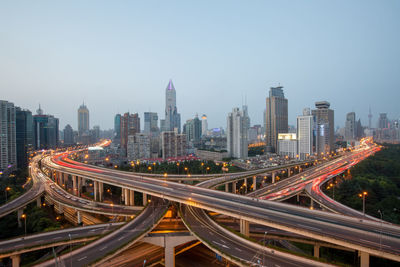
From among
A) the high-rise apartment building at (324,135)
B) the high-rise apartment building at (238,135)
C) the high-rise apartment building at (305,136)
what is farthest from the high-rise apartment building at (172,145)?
the high-rise apartment building at (324,135)

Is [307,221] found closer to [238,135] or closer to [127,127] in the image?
[238,135]

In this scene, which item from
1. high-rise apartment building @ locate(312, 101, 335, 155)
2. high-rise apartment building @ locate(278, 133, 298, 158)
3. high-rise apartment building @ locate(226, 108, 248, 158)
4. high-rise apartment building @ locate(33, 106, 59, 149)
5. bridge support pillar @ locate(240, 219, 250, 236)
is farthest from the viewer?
high-rise apartment building @ locate(33, 106, 59, 149)

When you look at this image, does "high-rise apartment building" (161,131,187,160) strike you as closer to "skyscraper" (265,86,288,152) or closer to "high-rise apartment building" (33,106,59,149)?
"skyscraper" (265,86,288,152)

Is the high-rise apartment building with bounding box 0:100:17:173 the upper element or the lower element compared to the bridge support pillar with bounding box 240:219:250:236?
upper

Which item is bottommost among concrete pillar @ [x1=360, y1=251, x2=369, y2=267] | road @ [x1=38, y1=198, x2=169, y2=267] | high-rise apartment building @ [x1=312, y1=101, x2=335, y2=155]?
road @ [x1=38, y1=198, x2=169, y2=267]

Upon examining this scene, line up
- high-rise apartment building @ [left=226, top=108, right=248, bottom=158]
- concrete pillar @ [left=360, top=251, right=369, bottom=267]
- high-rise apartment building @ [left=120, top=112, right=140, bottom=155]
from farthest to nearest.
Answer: high-rise apartment building @ [left=120, top=112, right=140, bottom=155] < high-rise apartment building @ [left=226, top=108, right=248, bottom=158] < concrete pillar @ [left=360, top=251, right=369, bottom=267]

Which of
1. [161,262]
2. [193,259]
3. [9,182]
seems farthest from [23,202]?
[193,259]

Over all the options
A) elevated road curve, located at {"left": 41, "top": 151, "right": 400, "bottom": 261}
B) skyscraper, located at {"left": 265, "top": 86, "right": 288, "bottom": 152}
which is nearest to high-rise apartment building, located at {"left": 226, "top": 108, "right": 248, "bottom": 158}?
skyscraper, located at {"left": 265, "top": 86, "right": 288, "bottom": 152}
